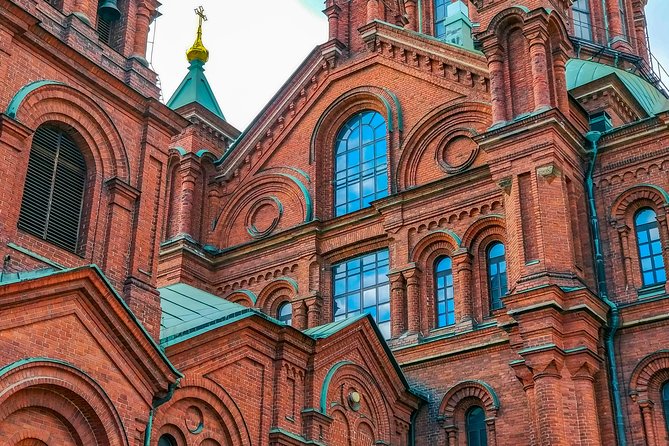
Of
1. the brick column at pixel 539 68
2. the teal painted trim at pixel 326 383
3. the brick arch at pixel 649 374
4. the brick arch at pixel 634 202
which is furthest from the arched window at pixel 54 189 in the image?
the brick arch at pixel 634 202

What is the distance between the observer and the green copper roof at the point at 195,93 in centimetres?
3219

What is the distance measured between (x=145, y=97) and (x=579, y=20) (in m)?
25.8

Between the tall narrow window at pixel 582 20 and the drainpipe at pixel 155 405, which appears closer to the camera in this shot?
the drainpipe at pixel 155 405

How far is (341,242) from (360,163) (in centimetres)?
249

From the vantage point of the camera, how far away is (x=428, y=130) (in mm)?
26984

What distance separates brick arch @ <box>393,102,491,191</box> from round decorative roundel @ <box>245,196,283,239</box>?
396 centimetres

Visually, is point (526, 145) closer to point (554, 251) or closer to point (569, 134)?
point (569, 134)

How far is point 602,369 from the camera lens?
21.6 m

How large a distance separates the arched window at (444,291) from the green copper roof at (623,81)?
20.7 feet

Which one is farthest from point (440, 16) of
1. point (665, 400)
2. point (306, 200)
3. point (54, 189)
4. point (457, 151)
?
point (54, 189)

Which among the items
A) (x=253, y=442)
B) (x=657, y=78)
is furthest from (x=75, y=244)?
(x=657, y=78)

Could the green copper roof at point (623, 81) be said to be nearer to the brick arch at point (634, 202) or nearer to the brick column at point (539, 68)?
the brick column at point (539, 68)

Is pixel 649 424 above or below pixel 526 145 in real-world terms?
below

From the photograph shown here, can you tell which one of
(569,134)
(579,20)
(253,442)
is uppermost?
(579,20)
